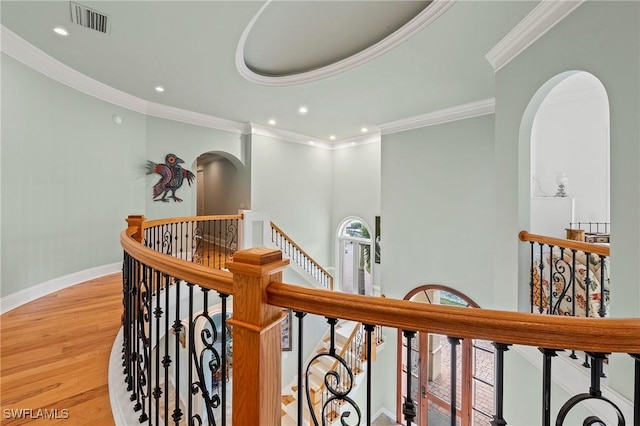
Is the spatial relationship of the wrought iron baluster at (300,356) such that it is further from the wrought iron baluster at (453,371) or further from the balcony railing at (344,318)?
the wrought iron baluster at (453,371)

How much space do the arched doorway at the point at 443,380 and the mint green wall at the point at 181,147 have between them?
465 centimetres

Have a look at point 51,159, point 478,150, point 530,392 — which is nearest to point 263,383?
point 530,392

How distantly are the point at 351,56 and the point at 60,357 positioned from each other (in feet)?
13.4

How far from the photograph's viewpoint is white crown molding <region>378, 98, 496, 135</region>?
4523 millimetres

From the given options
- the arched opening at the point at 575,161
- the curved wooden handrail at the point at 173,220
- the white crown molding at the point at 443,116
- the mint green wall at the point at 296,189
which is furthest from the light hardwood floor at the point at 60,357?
the arched opening at the point at 575,161

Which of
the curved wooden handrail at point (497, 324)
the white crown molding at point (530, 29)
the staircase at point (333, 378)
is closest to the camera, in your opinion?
the curved wooden handrail at point (497, 324)

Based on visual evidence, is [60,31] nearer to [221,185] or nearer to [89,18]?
[89,18]

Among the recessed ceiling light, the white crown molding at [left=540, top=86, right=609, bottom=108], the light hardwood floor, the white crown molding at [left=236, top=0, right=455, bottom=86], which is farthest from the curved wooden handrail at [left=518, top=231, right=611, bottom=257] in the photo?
the recessed ceiling light

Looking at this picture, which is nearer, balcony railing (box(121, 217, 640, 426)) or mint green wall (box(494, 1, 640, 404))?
balcony railing (box(121, 217, 640, 426))

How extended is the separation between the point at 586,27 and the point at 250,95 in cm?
402

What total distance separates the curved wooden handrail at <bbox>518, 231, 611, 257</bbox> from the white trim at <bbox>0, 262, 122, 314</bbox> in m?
5.28

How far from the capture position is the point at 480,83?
392 centimetres

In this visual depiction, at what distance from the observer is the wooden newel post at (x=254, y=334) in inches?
35.0

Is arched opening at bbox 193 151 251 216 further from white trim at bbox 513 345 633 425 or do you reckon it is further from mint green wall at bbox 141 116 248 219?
white trim at bbox 513 345 633 425
